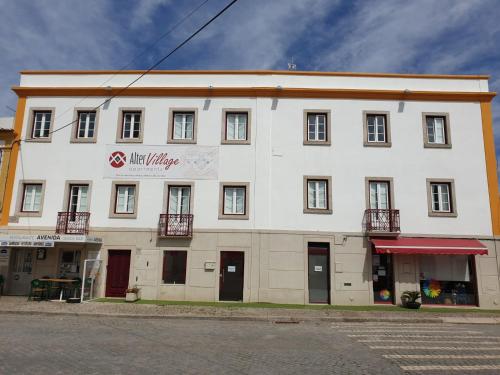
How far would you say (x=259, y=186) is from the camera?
17781mm

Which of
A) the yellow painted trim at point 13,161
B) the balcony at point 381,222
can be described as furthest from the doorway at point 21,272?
the balcony at point 381,222

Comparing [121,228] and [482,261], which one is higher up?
[121,228]

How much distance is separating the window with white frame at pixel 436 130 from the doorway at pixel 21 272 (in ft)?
62.9

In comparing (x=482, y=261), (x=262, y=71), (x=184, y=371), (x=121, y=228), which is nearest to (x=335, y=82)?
(x=262, y=71)

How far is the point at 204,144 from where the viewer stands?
60.1ft

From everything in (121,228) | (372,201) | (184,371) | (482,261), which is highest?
(372,201)

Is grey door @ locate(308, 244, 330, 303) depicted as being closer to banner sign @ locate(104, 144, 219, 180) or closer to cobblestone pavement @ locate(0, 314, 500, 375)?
cobblestone pavement @ locate(0, 314, 500, 375)

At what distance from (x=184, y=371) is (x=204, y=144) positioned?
40.6ft

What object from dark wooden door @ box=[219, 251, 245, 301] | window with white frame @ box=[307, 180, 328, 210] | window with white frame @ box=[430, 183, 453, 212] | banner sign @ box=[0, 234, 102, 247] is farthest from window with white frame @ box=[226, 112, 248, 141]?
window with white frame @ box=[430, 183, 453, 212]

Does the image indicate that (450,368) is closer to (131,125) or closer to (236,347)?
(236,347)

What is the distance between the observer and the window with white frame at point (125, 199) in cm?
1806

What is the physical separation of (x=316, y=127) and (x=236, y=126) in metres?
3.76

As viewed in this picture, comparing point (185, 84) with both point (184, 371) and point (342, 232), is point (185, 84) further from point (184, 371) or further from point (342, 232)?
point (184, 371)

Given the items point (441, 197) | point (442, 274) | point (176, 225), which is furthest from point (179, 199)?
point (442, 274)
